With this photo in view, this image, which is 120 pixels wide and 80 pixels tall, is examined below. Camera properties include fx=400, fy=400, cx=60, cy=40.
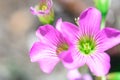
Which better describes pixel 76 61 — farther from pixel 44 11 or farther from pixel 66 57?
pixel 44 11

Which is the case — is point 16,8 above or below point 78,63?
above

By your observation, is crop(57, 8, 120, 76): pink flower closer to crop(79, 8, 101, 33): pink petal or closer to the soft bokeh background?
crop(79, 8, 101, 33): pink petal

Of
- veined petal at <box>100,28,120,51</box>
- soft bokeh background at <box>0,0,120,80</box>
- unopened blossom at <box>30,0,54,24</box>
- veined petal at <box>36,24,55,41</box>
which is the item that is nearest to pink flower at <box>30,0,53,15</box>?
unopened blossom at <box>30,0,54,24</box>

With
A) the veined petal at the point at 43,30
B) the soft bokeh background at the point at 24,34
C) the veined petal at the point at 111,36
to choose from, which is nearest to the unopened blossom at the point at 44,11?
the veined petal at the point at 43,30

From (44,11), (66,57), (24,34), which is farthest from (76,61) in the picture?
(24,34)

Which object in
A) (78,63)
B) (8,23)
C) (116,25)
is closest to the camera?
(78,63)

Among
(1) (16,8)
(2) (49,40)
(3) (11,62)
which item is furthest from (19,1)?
(2) (49,40)

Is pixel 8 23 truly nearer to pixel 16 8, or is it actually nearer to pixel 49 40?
pixel 16 8
